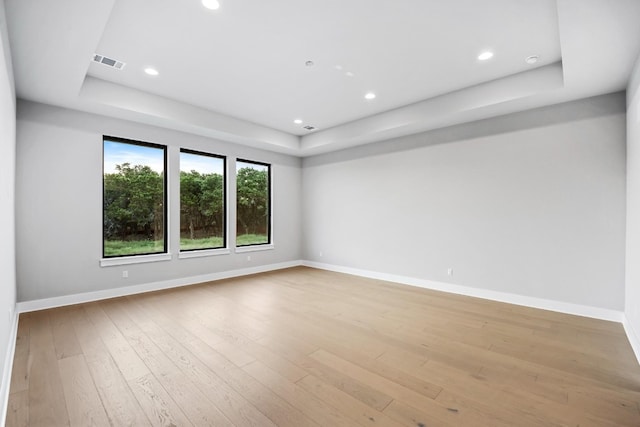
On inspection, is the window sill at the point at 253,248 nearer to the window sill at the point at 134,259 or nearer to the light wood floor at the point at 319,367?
the window sill at the point at 134,259

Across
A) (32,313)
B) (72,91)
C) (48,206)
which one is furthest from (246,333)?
(72,91)

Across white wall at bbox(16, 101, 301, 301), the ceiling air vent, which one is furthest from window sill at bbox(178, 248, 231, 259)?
the ceiling air vent

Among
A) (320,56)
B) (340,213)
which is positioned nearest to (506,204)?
(340,213)

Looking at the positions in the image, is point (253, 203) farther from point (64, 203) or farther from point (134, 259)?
point (64, 203)

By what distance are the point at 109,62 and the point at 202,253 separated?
3.27m

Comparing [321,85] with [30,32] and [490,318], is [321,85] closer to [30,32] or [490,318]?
[30,32]

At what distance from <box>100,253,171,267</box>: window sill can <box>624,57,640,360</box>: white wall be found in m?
6.05

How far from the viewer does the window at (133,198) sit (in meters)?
4.53

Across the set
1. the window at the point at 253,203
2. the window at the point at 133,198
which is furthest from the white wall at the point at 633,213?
the window at the point at 133,198

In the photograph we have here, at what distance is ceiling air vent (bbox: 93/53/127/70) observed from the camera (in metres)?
3.25

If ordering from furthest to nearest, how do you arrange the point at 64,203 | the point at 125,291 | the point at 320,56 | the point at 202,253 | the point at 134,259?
the point at 202,253 → the point at 134,259 → the point at 125,291 → the point at 64,203 → the point at 320,56

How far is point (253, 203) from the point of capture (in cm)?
652

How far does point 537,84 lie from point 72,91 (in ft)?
18.6

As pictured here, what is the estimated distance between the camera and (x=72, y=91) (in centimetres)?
351
